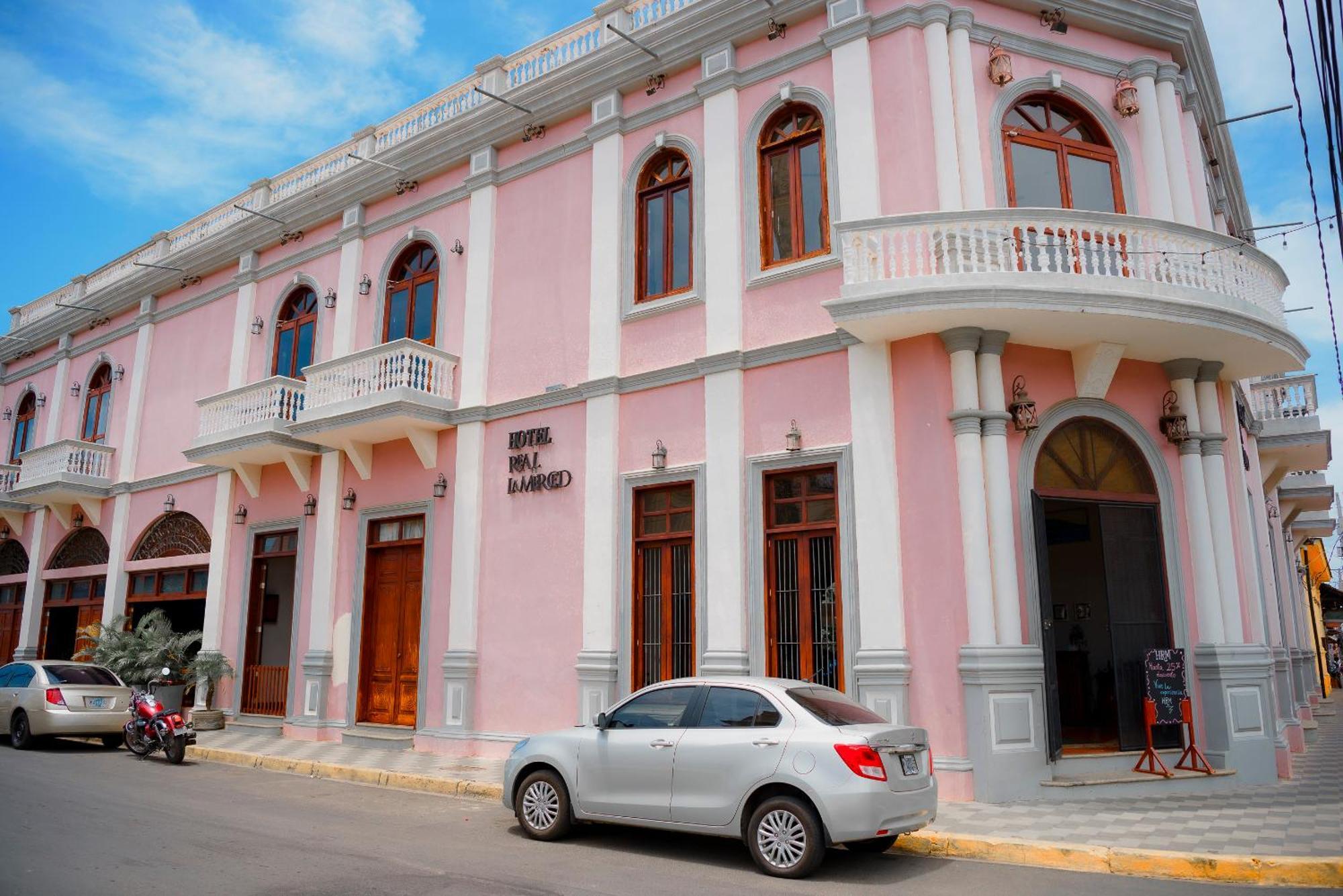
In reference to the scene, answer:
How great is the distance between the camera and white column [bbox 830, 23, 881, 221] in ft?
38.4

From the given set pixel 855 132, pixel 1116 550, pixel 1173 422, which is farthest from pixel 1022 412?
pixel 855 132

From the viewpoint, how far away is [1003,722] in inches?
394

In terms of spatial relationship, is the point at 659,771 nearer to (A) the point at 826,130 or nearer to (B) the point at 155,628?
(A) the point at 826,130

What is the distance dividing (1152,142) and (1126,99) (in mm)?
638

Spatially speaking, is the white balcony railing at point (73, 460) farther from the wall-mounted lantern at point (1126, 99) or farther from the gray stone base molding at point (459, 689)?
the wall-mounted lantern at point (1126, 99)

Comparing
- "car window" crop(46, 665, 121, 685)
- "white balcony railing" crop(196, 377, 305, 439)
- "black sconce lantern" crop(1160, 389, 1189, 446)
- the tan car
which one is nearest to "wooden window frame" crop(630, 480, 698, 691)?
"black sconce lantern" crop(1160, 389, 1189, 446)

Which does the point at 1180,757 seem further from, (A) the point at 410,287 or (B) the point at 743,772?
(A) the point at 410,287

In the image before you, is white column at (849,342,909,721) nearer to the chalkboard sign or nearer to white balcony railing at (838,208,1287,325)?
white balcony railing at (838,208,1287,325)

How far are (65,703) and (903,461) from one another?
12.9 metres

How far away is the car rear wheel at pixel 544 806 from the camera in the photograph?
8.48m

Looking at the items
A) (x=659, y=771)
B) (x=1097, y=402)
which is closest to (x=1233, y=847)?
(x=659, y=771)

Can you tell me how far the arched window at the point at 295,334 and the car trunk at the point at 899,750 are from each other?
1407 cm

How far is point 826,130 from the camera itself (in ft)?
40.4

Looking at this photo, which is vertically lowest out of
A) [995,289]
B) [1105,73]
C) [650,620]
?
[650,620]
